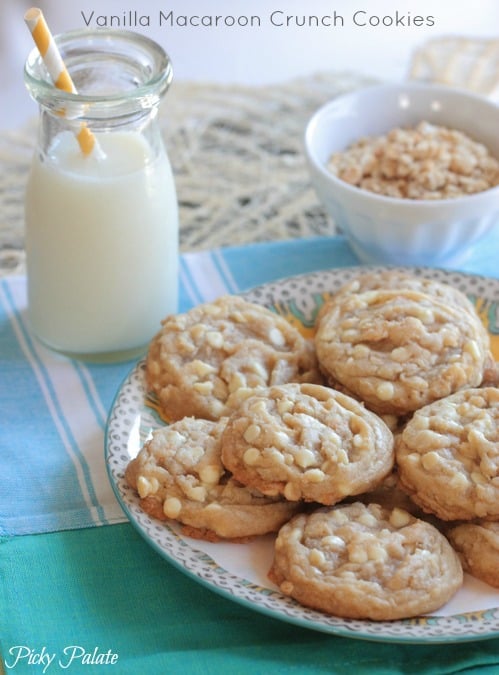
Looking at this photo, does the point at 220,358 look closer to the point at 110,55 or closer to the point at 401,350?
the point at 401,350

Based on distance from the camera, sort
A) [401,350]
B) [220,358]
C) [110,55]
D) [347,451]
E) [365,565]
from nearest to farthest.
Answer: [365,565] → [347,451] → [401,350] → [220,358] → [110,55]

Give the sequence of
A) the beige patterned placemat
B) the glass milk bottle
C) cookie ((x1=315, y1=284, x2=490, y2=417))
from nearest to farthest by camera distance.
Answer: cookie ((x1=315, y1=284, x2=490, y2=417)), the glass milk bottle, the beige patterned placemat

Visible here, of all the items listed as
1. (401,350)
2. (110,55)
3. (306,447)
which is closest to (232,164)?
(110,55)

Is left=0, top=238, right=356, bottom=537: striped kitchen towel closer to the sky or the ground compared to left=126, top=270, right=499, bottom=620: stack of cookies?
closer to the ground

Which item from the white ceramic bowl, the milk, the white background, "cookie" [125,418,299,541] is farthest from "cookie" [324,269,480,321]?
the white background

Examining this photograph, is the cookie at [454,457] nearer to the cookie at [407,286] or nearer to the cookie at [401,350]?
the cookie at [401,350]

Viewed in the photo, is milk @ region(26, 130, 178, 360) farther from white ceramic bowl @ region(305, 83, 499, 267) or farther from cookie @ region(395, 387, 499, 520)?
cookie @ region(395, 387, 499, 520)

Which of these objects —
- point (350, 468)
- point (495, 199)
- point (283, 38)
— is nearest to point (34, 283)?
point (350, 468)
